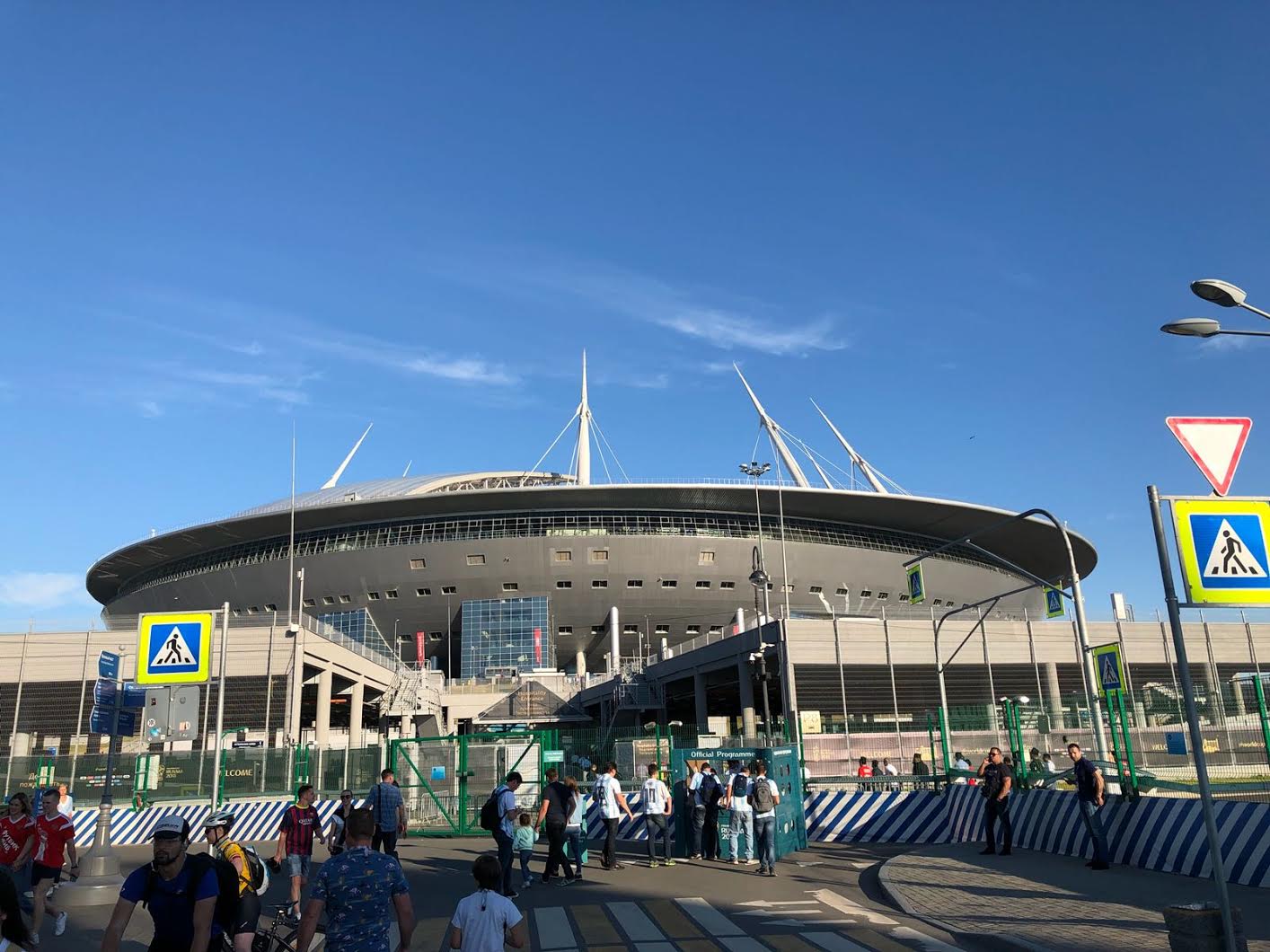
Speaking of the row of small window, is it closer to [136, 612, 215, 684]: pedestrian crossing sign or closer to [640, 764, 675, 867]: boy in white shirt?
[136, 612, 215, 684]: pedestrian crossing sign

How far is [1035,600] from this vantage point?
100562mm

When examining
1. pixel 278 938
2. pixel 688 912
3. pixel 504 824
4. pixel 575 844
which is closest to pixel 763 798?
pixel 575 844

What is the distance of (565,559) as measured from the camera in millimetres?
76125

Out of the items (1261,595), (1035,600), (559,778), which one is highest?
(1035,600)

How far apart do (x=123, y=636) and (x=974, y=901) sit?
1862 inches

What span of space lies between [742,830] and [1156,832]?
6.67m

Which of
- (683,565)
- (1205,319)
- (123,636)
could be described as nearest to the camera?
(1205,319)

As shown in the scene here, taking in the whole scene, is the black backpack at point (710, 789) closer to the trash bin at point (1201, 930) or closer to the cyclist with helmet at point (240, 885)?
the cyclist with helmet at point (240, 885)

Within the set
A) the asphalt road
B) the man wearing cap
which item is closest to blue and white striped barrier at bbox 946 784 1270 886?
the asphalt road

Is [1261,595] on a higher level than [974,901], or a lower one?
higher

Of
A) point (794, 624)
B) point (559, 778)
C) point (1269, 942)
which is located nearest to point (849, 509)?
point (794, 624)

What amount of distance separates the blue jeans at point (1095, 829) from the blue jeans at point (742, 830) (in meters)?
5.47

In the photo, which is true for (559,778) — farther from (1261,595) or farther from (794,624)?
Answer: (794,624)

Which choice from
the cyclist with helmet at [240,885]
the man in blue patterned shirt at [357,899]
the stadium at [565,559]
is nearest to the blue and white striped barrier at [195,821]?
the cyclist with helmet at [240,885]
